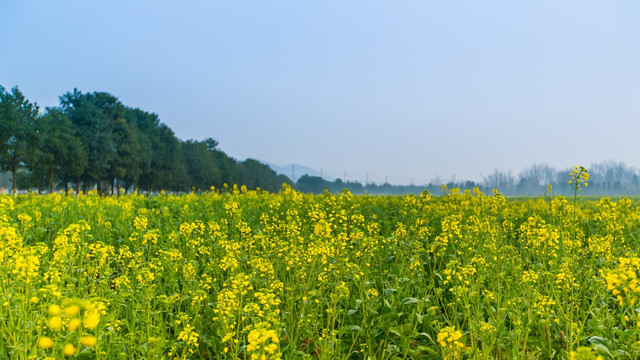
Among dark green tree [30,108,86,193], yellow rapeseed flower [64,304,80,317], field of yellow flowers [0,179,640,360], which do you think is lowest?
field of yellow flowers [0,179,640,360]

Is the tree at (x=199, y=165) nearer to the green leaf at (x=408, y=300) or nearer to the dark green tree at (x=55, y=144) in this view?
the dark green tree at (x=55, y=144)

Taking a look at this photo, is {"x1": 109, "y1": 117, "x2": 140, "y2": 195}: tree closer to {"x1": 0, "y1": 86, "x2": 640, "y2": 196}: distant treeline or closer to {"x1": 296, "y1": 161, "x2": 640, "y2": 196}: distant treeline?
{"x1": 0, "y1": 86, "x2": 640, "y2": 196}: distant treeline

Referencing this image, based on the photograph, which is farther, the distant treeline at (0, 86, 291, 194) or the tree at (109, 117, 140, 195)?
the tree at (109, 117, 140, 195)

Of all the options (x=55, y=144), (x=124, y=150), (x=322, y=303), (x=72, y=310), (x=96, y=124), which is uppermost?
(x=96, y=124)

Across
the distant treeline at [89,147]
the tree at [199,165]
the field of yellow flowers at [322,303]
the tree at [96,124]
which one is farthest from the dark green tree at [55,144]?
the field of yellow flowers at [322,303]

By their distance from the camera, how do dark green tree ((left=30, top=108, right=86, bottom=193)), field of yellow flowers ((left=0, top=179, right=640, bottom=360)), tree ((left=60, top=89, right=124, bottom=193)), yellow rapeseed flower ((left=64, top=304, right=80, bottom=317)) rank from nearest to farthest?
yellow rapeseed flower ((left=64, top=304, right=80, bottom=317)), field of yellow flowers ((left=0, top=179, right=640, bottom=360)), dark green tree ((left=30, top=108, right=86, bottom=193)), tree ((left=60, top=89, right=124, bottom=193))

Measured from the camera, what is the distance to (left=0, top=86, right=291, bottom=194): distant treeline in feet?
109

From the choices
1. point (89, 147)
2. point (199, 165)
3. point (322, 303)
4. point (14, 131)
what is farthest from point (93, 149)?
point (322, 303)

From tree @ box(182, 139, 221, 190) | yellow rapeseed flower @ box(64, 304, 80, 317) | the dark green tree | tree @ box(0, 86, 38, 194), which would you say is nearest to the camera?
yellow rapeseed flower @ box(64, 304, 80, 317)

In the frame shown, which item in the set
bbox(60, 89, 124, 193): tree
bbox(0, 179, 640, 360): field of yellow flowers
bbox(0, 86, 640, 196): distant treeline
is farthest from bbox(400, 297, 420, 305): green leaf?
bbox(60, 89, 124, 193): tree

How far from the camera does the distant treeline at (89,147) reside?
33344 millimetres

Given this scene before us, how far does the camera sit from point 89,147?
1512 inches

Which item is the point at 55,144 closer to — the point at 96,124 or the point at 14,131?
the point at 14,131

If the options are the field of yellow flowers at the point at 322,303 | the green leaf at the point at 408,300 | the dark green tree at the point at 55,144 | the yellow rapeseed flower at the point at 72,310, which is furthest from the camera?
the dark green tree at the point at 55,144
